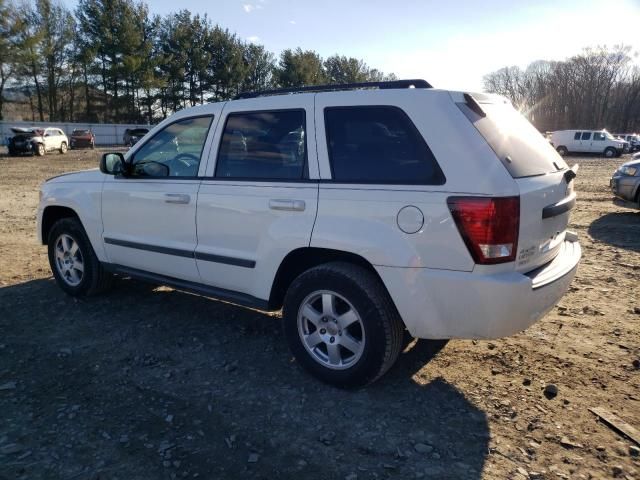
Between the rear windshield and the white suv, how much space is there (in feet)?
0.04

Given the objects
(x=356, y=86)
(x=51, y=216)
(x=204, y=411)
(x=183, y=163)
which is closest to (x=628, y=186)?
(x=356, y=86)

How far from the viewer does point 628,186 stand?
9023mm

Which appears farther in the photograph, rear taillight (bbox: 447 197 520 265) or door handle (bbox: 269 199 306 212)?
door handle (bbox: 269 199 306 212)

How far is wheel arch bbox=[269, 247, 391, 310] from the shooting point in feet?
10.4

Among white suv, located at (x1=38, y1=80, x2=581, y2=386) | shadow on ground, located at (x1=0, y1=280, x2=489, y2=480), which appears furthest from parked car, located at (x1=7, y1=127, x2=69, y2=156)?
white suv, located at (x1=38, y1=80, x2=581, y2=386)

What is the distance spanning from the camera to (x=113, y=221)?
446 centimetres

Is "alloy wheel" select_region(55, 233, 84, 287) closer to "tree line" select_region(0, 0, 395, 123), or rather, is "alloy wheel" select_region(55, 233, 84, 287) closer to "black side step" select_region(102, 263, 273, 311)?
"black side step" select_region(102, 263, 273, 311)

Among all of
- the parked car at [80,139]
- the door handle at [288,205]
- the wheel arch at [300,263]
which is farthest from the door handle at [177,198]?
the parked car at [80,139]

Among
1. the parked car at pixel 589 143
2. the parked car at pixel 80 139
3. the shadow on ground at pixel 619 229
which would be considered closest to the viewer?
the shadow on ground at pixel 619 229

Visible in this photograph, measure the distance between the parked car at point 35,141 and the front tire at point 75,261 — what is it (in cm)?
2756

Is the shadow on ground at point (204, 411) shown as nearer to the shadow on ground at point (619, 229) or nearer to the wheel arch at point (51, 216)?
the wheel arch at point (51, 216)

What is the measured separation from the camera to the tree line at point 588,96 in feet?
245

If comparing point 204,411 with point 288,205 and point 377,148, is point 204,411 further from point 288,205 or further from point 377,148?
point 377,148

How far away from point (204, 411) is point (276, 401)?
0.46 metres
